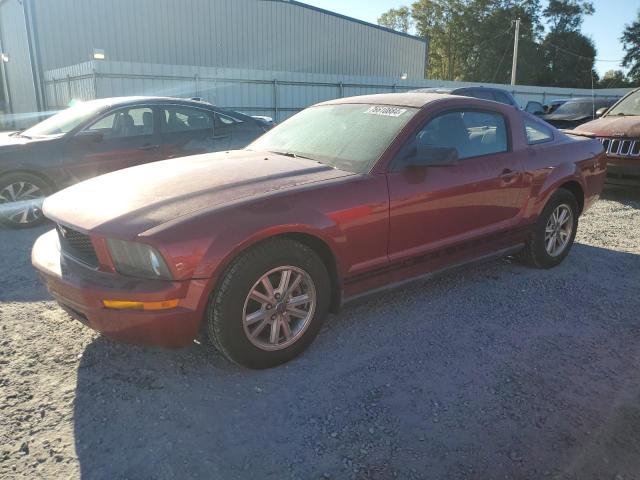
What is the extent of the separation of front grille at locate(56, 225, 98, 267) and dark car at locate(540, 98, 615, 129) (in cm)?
1345

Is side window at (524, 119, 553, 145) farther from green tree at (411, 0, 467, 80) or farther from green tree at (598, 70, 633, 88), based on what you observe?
green tree at (411, 0, 467, 80)

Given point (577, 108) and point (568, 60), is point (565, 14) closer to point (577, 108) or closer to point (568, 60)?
point (568, 60)

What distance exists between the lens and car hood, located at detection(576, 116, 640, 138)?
7609 millimetres

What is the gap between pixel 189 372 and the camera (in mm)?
2887

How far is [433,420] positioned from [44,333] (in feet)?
8.21

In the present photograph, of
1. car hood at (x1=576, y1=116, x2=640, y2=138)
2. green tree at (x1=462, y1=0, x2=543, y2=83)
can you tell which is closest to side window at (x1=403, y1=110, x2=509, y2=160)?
car hood at (x1=576, y1=116, x2=640, y2=138)

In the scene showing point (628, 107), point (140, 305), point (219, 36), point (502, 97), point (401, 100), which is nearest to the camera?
point (140, 305)

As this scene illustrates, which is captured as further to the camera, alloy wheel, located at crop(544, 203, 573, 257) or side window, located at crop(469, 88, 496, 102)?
side window, located at crop(469, 88, 496, 102)

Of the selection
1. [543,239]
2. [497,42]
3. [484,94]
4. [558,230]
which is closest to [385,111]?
[543,239]

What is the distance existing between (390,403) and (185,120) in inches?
204

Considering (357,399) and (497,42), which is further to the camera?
(497,42)

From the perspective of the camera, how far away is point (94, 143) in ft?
19.7

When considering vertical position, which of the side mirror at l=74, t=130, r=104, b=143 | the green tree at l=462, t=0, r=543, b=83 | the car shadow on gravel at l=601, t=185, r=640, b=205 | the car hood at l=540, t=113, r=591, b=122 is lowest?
the car shadow on gravel at l=601, t=185, r=640, b=205

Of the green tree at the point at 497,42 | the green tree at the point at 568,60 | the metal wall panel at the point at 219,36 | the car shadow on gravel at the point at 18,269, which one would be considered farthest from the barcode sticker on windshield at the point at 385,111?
the green tree at the point at 568,60
